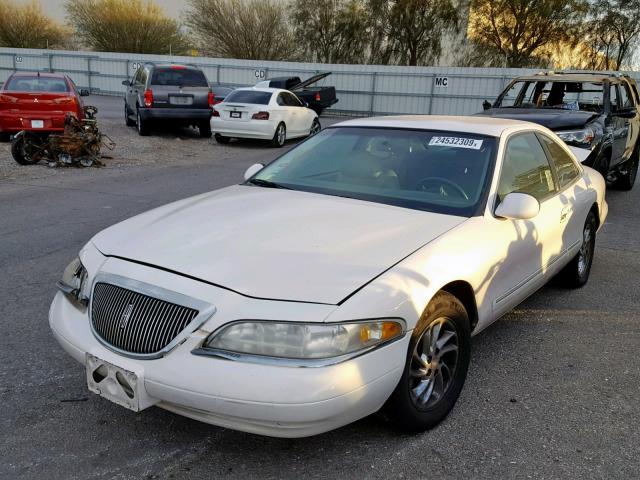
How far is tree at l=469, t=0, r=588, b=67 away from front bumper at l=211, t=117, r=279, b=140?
2640cm

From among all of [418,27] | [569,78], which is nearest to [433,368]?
[569,78]

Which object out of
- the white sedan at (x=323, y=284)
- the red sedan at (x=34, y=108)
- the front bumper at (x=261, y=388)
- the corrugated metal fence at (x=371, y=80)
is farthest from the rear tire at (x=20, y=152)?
the corrugated metal fence at (x=371, y=80)

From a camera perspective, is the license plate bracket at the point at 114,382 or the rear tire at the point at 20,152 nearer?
the license plate bracket at the point at 114,382

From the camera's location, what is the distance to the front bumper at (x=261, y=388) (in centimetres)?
235

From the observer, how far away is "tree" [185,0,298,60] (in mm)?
39531

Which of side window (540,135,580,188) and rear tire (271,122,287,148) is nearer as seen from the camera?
side window (540,135,580,188)

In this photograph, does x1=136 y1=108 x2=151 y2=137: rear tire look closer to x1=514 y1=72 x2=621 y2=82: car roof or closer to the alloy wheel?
x1=514 y1=72 x2=621 y2=82: car roof

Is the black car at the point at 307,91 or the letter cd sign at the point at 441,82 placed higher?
the letter cd sign at the point at 441,82

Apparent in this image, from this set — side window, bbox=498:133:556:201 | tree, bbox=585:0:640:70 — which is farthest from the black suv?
tree, bbox=585:0:640:70

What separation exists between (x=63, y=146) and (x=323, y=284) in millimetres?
9717

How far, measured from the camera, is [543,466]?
109 inches

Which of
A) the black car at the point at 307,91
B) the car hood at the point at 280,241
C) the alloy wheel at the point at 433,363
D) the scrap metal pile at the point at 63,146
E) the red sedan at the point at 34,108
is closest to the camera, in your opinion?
the car hood at the point at 280,241

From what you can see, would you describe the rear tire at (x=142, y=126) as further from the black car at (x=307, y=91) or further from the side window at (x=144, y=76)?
the black car at (x=307, y=91)

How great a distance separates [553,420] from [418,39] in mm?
38330
